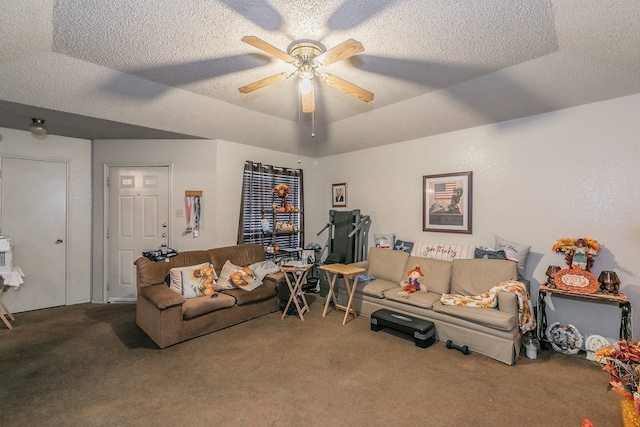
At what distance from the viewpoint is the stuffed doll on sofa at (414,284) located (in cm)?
370

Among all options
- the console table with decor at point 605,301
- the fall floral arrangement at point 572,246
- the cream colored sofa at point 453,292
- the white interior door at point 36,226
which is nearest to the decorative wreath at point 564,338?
the console table with decor at point 605,301

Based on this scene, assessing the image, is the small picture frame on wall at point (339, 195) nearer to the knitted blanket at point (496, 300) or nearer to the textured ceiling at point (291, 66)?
the textured ceiling at point (291, 66)

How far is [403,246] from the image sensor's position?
4500mm

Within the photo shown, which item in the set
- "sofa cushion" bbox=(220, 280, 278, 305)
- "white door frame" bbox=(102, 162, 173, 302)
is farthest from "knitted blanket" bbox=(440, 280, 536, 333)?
"white door frame" bbox=(102, 162, 173, 302)

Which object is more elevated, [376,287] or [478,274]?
[478,274]

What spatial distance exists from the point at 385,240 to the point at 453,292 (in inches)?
54.3

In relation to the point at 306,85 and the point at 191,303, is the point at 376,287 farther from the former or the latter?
the point at 306,85

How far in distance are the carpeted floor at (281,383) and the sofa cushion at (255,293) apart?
1.34ft

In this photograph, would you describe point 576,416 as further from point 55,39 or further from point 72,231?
point 72,231

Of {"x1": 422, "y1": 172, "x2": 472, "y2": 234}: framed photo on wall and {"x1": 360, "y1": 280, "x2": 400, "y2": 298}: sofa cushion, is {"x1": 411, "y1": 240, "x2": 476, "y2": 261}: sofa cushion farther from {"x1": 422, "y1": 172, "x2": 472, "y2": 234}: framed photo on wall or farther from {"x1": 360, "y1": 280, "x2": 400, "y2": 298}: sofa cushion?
{"x1": 360, "y1": 280, "x2": 400, "y2": 298}: sofa cushion

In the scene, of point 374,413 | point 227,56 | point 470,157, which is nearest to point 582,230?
point 470,157

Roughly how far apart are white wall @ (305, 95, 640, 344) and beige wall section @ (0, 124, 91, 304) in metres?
5.14

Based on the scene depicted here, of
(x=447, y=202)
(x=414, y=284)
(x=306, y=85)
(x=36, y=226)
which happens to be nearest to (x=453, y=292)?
(x=414, y=284)

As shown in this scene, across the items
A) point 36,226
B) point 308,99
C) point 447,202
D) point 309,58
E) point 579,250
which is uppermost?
point 309,58
